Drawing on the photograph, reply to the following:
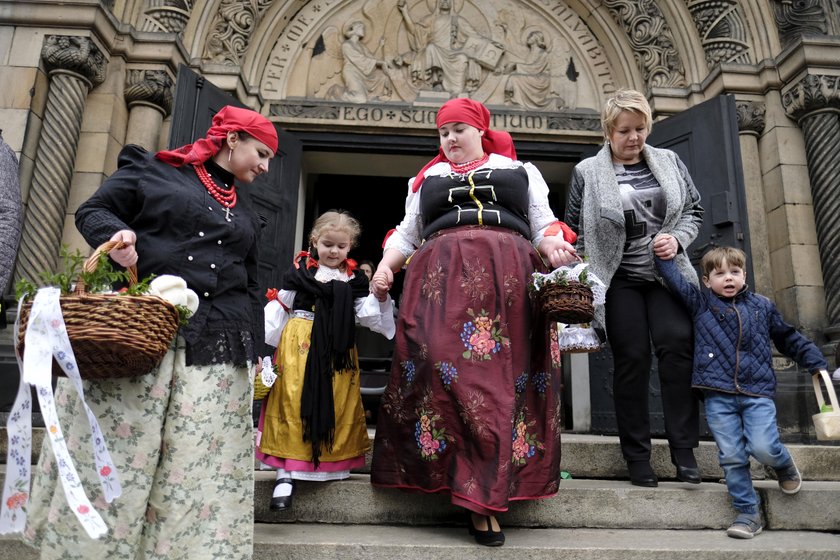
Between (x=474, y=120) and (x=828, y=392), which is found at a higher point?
(x=474, y=120)

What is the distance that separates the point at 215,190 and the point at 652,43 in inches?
207

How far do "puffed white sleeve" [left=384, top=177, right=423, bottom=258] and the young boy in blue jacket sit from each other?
1.09m

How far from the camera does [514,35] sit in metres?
6.56

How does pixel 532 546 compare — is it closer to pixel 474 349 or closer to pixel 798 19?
pixel 474 349

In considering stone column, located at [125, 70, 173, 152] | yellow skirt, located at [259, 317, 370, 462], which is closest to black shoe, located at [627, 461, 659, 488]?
yellow skirt, located at [259, 317, 370, 462]

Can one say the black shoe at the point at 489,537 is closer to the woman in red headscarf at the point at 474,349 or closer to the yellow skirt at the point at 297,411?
the woman in red headscarf at the point at 474,349

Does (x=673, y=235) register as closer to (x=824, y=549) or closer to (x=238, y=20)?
(x=824, y=549)

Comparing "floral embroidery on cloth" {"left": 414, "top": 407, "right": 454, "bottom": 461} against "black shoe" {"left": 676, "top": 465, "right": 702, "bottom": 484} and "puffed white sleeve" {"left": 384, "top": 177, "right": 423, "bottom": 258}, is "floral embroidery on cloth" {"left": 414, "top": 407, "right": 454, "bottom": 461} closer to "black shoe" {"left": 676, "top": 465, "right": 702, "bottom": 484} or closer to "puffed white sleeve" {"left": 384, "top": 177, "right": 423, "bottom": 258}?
"puffed white sleeve" {"left": 384, "top": 177, "right": 423, "bottom": 258}

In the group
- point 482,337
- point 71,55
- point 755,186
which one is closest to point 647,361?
point 482,337

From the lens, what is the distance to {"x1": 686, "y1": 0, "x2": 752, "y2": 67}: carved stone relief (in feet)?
18.9

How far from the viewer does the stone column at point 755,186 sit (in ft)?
17.4

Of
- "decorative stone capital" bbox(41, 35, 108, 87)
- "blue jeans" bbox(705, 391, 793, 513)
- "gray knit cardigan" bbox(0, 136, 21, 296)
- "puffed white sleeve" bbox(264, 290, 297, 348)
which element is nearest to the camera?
"gray knit cardigan" bbox(0, 136, 21, 296)

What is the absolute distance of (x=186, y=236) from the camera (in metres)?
2.03

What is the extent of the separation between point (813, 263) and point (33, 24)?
6.57 metres
